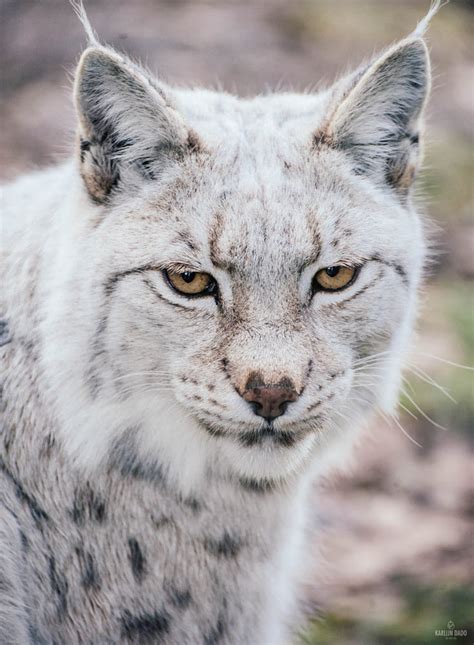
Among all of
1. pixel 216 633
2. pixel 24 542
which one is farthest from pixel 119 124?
pixel 216 633

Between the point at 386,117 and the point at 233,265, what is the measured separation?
926mm

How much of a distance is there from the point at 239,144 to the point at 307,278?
0.61m

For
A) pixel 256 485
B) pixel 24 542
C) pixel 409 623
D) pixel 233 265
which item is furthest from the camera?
pixel 409 623

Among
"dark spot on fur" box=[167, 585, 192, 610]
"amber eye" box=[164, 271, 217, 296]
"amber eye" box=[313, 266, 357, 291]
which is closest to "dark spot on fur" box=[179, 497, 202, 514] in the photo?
"dark spot on fur" box=[167, 585, 192, 610]

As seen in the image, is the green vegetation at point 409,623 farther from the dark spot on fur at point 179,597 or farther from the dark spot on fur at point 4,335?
the dark spot on fur at point 4,335

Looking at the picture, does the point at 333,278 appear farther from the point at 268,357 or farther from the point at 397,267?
the point at 268,357

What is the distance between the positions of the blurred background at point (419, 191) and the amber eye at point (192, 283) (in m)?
1.07

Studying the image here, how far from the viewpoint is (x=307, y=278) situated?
3584 millimetres

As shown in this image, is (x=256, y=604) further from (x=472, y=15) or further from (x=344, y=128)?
(x=472, y=15)

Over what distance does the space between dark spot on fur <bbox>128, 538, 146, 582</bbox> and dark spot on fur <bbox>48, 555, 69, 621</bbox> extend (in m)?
0.27

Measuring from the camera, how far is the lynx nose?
3.38 m

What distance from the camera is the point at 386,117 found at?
12.7ft

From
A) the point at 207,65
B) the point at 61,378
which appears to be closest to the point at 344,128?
the point at 61,378

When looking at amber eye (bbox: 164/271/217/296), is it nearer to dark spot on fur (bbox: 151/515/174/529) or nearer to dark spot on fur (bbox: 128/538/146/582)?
dark spot on fur (bbox: 151/515/174/529)
